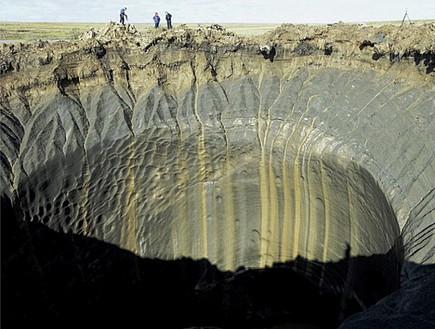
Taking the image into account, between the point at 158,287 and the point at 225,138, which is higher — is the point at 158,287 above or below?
below

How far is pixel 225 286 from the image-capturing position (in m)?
12.5

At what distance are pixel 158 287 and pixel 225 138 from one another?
4.35m

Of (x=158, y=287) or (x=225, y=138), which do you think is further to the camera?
(x=158, y=287)

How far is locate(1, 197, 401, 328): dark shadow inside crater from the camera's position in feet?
29.8

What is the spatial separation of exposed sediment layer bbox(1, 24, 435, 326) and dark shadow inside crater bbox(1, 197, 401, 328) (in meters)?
0.30

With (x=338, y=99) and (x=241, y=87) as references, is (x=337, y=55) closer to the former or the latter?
(x=338, y=99)

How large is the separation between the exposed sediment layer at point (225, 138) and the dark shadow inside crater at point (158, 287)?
0.30 metres

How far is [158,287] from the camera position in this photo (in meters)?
11.7

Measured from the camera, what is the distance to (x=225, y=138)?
35.4 feet

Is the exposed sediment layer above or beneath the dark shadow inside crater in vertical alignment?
above

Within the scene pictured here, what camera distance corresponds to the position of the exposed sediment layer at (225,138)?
9.09 m

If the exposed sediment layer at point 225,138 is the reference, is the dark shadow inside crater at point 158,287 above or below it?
below

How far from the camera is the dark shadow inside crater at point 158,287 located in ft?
29.8

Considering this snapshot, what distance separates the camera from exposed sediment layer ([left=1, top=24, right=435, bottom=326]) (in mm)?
9086
